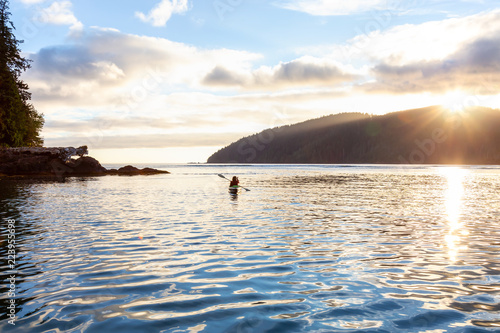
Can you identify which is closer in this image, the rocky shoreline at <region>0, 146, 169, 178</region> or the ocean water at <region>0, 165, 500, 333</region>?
the ocean water at <region>0, 165, 500, 333</region>

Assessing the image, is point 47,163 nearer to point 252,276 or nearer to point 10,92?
point 10,92

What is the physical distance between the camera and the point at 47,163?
64.9m

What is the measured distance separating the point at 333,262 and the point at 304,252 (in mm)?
1467

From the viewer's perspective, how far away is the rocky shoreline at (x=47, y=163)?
60656 millimetres

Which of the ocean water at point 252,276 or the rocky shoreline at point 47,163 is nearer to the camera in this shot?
the ocean water at point 252,276

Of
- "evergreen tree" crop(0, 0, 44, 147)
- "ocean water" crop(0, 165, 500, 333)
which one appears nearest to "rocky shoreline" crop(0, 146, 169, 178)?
"evergreen tree" crop(0, 0, 44, 147)

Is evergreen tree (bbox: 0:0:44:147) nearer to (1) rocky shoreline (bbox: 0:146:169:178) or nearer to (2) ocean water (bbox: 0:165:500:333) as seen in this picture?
(1) rocky shoreline (bbox: 0:146:169:178)

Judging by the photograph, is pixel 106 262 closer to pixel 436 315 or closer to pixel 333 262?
pixel 333 262

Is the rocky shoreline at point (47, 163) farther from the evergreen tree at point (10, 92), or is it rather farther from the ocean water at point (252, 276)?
the ocean water at point (252, 276)

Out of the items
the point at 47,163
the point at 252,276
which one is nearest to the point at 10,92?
the point at 47,163

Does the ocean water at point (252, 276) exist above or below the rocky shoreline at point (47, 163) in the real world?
below

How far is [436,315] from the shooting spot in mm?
6426

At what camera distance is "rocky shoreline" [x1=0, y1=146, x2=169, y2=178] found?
60656mm

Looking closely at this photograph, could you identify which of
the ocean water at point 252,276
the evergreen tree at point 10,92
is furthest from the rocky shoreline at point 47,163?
the ocean water at point 252,276
